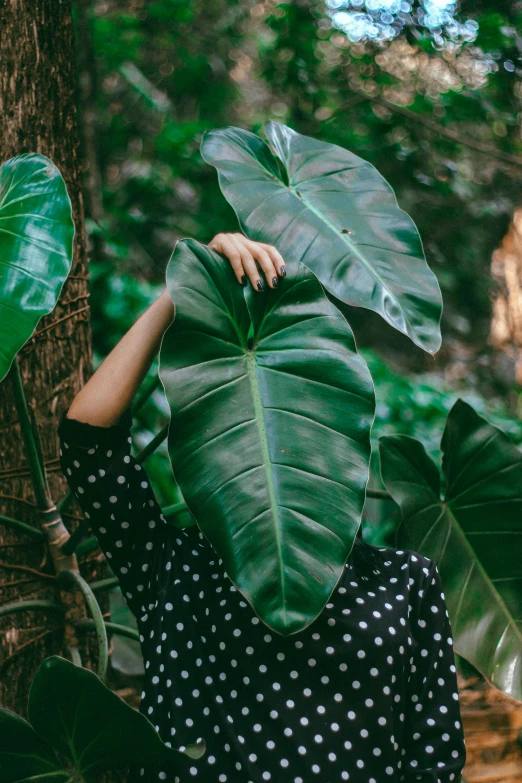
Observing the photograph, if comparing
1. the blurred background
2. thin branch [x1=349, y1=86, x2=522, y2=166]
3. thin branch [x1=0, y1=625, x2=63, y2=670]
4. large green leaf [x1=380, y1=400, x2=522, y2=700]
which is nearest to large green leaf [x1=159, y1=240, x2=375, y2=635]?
large green leaf [x1=380, y1=400, x2=522, y2=700]

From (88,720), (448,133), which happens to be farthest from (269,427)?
(448,133)

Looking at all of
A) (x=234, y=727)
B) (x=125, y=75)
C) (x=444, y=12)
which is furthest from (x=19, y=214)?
(x=125, y=75)

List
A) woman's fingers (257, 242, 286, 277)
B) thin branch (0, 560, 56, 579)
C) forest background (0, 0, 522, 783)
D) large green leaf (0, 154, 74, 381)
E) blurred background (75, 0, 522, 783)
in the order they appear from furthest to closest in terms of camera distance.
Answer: blurred background (75, 0, 522, 783), forest background (0, 0, 522, 783), thin branch (0, 560, 56, 579), woman's fingers (257, 242, 286, 277), large green leaf (0, 154, 74, 381)

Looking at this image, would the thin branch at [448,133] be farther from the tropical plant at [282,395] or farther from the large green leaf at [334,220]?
the tropical plant at [282,395]

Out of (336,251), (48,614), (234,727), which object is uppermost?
(336,251)

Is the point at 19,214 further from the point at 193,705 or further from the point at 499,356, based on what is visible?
the point at 499,356

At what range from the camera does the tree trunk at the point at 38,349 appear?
3.95 feet

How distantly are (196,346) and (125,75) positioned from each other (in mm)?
3045

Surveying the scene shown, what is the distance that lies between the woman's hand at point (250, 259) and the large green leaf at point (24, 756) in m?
0.58

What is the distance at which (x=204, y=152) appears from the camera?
3.77ft

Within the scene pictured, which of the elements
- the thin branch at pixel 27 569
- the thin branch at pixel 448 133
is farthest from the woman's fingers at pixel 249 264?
the thin branch at pixel 448 133

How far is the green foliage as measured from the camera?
757mm

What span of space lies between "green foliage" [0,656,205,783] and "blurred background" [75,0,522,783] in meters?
1.33

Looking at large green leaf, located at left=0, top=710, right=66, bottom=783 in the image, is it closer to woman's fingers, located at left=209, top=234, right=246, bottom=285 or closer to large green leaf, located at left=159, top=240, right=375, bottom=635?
large green leaf, located at left=159, top=240, right=375, bottom=635
